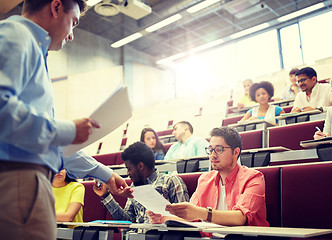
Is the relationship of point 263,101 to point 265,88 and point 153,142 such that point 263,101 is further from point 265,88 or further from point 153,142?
point 153,142

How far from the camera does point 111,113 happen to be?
0.76 m

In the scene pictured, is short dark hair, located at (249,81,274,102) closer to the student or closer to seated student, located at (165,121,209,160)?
seated student, located at (165,121,209,160)

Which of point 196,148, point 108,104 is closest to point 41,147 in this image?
point 108,104

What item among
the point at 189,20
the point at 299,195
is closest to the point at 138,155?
the point at 299,195

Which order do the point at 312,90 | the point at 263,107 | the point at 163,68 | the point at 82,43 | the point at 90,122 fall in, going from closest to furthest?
1. the point at 90,122
2. the point at 312,90
3. the point at 263,107
4. the point at 82,43
5. the point at 163,68

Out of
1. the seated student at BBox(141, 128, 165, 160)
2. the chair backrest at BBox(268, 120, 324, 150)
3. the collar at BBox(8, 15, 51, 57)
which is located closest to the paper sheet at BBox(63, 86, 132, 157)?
the collar at BBox(8, 15, 51, 57)

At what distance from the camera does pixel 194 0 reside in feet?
20.8

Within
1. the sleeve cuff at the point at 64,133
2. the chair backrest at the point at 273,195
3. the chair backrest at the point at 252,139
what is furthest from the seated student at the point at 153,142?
the sleeve cuff at the point at 64,133

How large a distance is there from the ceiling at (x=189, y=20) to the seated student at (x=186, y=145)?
3.59m

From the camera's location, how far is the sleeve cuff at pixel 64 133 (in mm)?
628

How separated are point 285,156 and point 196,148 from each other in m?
0.91

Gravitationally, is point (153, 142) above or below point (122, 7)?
below

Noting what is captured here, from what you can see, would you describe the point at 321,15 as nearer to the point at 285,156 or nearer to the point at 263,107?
the point at 263,107

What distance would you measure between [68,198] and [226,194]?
1035mm
